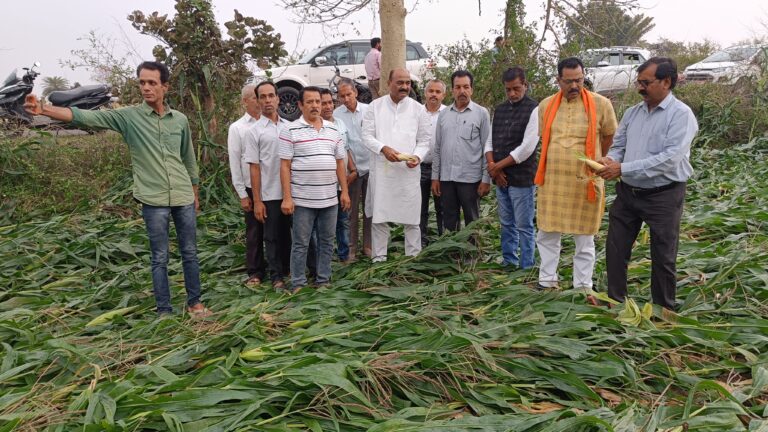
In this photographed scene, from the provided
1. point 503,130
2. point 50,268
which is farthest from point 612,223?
point 50,268

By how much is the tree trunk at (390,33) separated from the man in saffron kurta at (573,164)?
312cm

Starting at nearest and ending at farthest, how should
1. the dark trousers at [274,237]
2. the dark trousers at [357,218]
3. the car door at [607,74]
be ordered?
1. the dark trousers at [274,237]
2. the dark trousers at [357,218]
3. the car door at [607,74]

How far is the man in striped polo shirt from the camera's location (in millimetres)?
3855

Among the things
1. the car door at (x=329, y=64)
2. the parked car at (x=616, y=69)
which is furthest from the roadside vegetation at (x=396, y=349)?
the car door at (x=329, y=64)

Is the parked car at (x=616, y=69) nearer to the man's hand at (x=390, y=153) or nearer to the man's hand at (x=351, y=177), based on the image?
the man's hand at (x=351, y=177)

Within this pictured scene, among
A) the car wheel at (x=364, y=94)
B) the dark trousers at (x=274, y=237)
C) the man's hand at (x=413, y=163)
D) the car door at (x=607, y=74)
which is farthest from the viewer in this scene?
the car door at (x=607, y=74)

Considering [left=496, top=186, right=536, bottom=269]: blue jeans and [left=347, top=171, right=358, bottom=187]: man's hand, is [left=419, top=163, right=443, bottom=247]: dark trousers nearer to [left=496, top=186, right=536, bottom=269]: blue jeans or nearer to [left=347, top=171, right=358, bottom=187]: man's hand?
[left=347, top=171, right=358, bottom=187]: man's hand

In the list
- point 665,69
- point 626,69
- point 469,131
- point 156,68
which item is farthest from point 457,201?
point 626,69

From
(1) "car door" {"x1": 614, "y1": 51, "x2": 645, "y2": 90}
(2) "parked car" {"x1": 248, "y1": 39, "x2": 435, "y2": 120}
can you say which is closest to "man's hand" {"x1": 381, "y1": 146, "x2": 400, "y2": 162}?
(2) "parked car" {"x1": 248, "y1": 39, "x2": 435, "y2": 120}

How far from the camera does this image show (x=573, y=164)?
3.58m

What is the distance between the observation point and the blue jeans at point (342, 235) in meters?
4.81

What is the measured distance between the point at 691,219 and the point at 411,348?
11.4 feet

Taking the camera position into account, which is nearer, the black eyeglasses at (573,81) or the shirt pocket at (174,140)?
the black eyeglasses at (573,81)

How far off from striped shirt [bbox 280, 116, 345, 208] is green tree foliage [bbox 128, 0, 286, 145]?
3.01 metres
